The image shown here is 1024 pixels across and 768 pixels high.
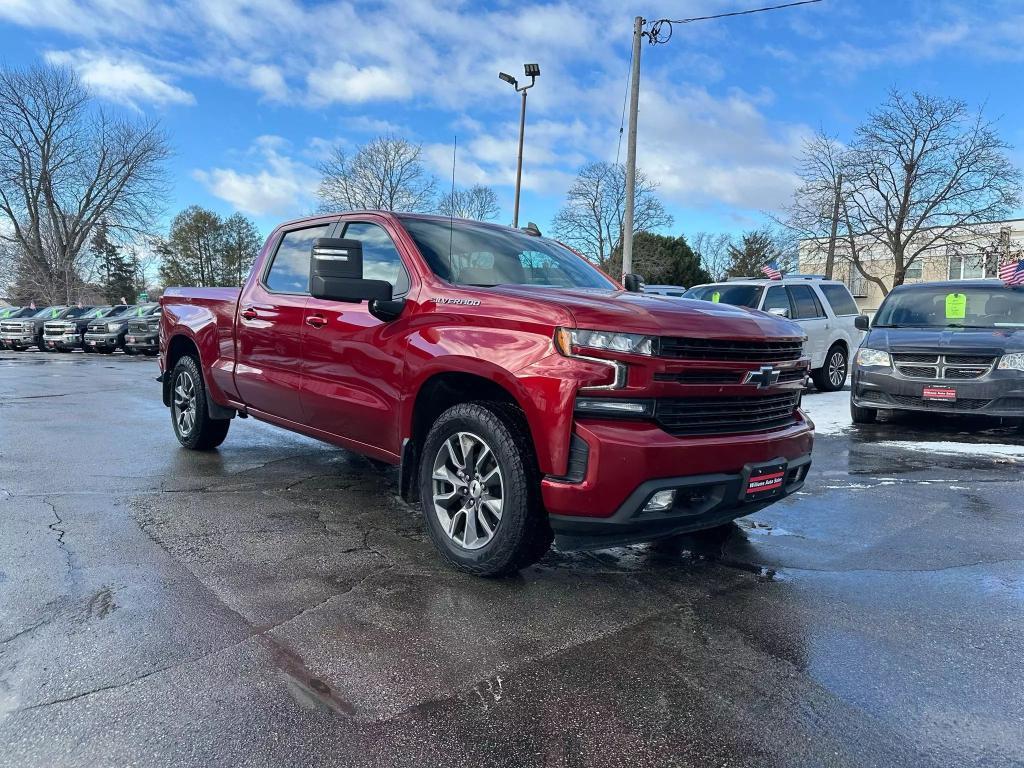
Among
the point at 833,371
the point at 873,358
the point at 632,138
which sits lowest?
the point at 833,371

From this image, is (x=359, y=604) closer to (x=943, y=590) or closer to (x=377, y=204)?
(x=943, y=590)

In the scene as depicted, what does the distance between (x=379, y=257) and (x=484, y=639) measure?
2419 mm

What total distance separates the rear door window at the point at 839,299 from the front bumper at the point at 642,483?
33.3 ft

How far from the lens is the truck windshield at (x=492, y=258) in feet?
13.4

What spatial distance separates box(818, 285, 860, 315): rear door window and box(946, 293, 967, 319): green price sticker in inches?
139

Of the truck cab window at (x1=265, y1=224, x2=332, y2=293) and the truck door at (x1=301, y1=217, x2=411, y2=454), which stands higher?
the truck cab window at (x1=265, y1=224, x2=332, y2=293)

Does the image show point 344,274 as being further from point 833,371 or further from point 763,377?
point 833,371

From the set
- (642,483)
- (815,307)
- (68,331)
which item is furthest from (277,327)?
(68,331)

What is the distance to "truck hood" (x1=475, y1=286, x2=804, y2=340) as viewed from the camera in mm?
3078

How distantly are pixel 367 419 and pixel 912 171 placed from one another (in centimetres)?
Answer: 3398

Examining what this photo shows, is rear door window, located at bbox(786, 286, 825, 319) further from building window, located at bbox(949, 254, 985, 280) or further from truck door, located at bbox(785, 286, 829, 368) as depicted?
building window, located at bbox(949, 254, 985, 280)

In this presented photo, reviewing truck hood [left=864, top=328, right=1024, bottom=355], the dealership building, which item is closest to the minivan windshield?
truck hood [left=864, top=328, right=1024, bottom=355]

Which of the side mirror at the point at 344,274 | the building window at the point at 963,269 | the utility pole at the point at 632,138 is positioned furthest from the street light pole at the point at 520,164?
the building window at the point at 963,269

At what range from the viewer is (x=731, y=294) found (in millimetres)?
12227
